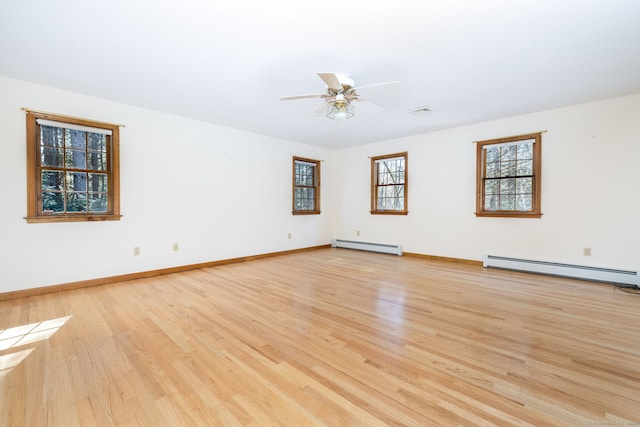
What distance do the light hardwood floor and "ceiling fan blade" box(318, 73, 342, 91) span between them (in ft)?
7.35

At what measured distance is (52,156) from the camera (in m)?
3.51

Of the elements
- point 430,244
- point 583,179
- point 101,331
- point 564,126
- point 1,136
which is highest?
point 564,126

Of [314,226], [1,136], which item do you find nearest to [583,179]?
[314,226]

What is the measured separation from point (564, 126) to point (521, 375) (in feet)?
13.6

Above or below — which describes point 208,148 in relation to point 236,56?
below

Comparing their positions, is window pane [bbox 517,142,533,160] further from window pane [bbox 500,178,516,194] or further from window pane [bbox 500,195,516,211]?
window pane [bbox 500,195,516,211]

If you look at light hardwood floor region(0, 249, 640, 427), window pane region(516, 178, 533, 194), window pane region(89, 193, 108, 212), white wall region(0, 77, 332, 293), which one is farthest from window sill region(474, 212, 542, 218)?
window pane region(89, 193, 108, 212)

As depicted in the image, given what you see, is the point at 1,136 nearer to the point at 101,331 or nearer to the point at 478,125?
the point at 101,331

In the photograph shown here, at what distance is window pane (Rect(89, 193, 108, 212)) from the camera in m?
3.79

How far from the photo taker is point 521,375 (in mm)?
1773

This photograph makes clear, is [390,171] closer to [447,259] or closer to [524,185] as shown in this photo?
[447,259]

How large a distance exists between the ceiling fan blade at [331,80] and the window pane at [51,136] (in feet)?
11.3

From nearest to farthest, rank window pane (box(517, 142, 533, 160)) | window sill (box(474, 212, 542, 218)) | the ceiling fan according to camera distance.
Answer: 1. the ceiling fan
2. window sill (box(474, 212, 542, 218))
3. window pane (box(517, 142, 533, 160))


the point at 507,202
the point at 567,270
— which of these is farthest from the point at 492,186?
the point at 567,270
